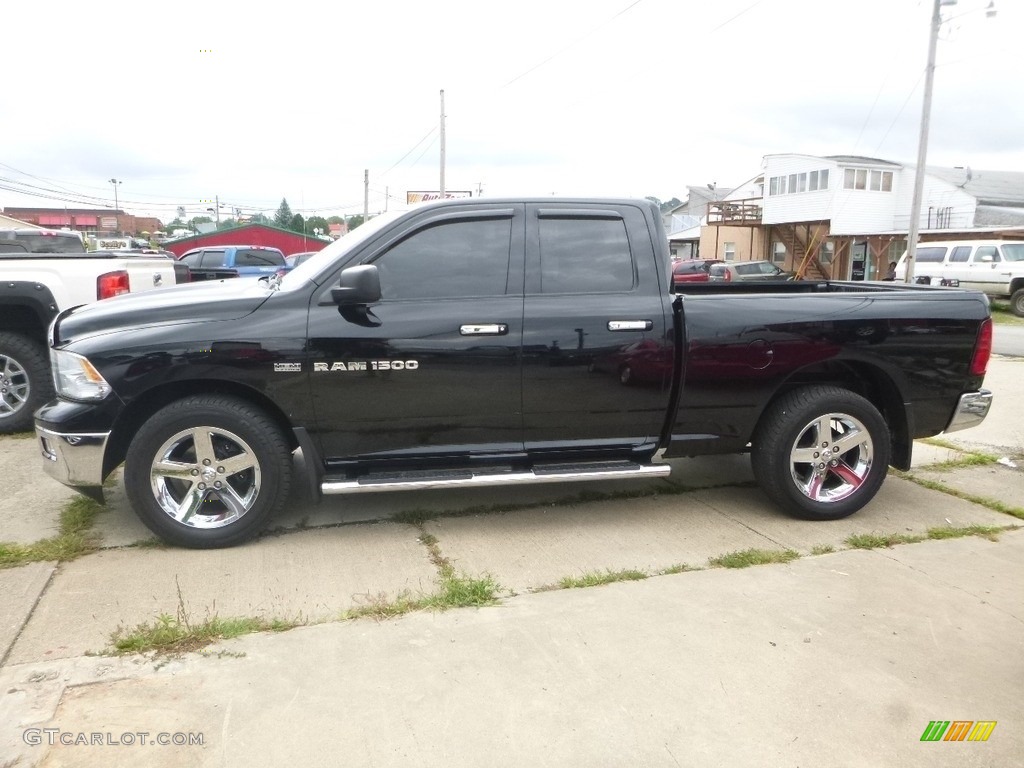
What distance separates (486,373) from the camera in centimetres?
430

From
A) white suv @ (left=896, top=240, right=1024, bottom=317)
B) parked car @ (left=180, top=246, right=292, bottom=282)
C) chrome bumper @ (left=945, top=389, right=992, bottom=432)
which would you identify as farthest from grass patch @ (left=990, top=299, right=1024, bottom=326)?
parked car @ (left=180, top=246, right=292, bottom=282)

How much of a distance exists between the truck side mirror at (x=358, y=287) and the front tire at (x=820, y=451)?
8.01 ft

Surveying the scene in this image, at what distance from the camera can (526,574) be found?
3988 millimetres

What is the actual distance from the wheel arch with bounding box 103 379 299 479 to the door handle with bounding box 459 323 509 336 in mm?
1064

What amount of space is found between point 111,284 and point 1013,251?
24046mm

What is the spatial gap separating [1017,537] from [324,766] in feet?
13.4

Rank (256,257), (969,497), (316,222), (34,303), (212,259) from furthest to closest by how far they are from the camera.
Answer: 1. (316,222)
2. (212,259)
3. (256,257)
4. (34,303)
5. (969,497)

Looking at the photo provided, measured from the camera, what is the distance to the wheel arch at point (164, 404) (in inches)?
165

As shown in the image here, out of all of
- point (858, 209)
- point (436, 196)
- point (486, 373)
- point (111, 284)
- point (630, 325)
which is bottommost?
point (486, 373)

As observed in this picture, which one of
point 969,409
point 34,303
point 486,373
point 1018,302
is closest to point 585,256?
point 486,373

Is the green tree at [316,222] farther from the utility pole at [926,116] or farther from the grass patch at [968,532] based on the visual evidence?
the grass patch at [968,532]

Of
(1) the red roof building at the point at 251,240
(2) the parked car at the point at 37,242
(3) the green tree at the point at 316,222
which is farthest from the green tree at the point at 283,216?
(2) the parked car at the point at 37,242

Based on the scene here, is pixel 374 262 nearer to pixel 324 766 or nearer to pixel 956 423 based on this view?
pixel 324 766

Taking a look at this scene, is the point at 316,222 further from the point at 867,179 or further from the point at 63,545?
the point at 63,545
